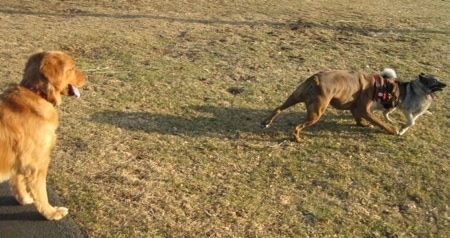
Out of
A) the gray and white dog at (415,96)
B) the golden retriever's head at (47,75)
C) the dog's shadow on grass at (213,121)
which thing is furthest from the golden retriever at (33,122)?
the gray and white dog at (415,96)

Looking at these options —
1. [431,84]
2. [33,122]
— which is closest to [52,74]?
[33,122]

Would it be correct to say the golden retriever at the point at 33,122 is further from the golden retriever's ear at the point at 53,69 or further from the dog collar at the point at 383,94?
the dog collar at the point at 383,94

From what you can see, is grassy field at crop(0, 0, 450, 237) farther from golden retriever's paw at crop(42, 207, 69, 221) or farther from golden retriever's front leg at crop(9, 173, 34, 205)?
A: golden retriever's front leg at crop(9, 173, 34, 205)

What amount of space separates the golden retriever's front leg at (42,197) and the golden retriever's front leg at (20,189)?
0.09 meters

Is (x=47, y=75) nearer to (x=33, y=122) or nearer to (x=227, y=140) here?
(x=33, y=122)

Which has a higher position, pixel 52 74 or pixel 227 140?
pixel 52 74

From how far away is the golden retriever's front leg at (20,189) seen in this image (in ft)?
11.6

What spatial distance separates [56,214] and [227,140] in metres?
2.13

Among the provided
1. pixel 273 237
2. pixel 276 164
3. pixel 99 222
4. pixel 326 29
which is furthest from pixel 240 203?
pixel 326 29

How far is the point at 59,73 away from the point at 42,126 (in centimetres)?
43

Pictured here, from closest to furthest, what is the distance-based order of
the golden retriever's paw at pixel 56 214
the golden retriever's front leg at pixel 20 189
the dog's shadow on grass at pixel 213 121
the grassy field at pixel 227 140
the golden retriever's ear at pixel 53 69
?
the golden retriever's ear at pixel 53 69 < the golden retriever's front leg at pixel 20 189 < the golden retriever's paw at pixel 56 214 < the grassy field at pixel 227 140 < the dog's shadow on grass at pixel 213 121

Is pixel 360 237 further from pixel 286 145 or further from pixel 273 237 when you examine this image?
pixel 286 145

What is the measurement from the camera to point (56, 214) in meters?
3.70

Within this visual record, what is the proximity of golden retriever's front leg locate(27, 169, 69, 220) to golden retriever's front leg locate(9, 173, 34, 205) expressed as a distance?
92 millimetres
